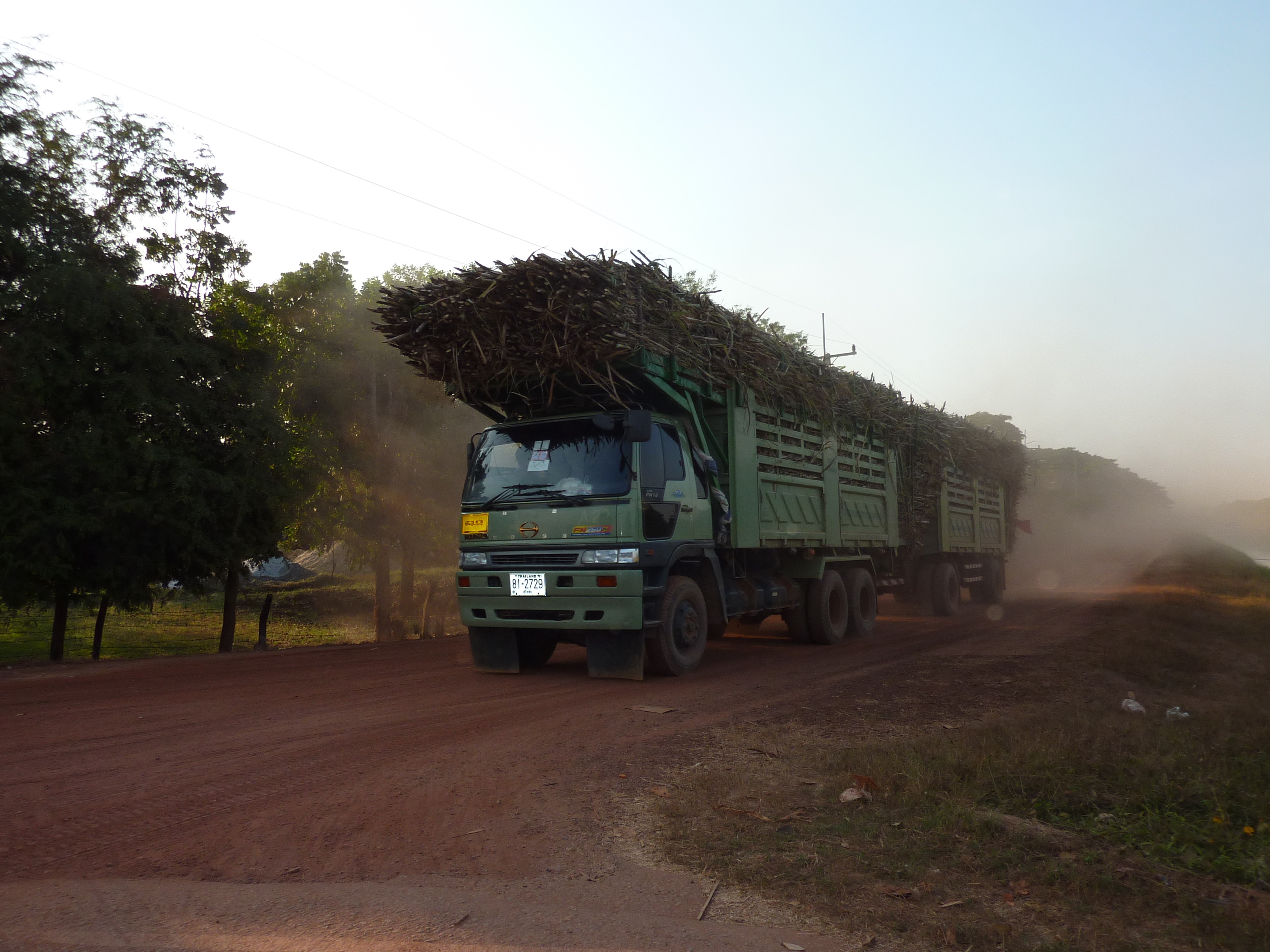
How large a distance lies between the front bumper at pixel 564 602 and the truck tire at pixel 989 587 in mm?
Answer: 12495

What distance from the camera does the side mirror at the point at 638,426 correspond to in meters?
7.75

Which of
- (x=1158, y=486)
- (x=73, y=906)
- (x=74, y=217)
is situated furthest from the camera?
(x=1158, y=486)

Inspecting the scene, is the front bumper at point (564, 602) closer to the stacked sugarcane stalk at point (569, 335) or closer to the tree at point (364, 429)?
the stacked sugarcane stalk at point (569, 335)

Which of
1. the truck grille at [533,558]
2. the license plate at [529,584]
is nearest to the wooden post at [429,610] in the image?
the truck grille at [533,558]

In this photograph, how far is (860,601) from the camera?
12297mm

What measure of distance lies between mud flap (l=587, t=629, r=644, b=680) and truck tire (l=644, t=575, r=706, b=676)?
0.15 meters

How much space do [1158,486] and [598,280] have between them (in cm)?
7072

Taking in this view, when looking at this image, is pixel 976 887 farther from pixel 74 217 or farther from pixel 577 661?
pixel 74 217

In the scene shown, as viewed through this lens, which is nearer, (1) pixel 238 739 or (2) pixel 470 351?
(1) pixel 238 739

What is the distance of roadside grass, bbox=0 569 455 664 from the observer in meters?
16.0

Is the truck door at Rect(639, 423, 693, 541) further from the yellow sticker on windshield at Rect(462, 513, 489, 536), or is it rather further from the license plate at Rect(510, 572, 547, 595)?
the yellow sticker on windshield at Rect(462, 513, 489, 536)

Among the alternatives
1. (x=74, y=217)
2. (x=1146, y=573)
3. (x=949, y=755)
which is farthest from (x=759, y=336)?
(x=1146, y=573)

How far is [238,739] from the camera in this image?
572cm

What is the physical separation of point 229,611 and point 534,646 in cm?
811
